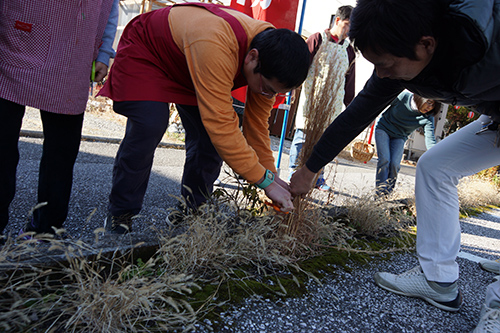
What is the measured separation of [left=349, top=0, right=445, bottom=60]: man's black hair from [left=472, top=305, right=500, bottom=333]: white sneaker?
1145 mm

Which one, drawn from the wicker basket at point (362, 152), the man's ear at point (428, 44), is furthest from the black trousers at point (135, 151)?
the wicker basket at point (362, 152)

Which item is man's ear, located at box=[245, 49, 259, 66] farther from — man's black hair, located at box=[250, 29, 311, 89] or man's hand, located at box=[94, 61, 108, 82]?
man's hand, located at box=[94, 61, 108, 82]

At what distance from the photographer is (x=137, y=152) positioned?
1.84 metres

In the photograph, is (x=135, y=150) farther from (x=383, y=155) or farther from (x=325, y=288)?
(x=383, y=155)

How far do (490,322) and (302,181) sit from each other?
1.07m

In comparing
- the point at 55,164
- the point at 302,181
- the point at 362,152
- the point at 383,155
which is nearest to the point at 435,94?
the point at 302,181

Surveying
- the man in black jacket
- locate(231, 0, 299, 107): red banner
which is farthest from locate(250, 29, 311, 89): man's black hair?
locate(231, 0, 299, 107): red banner

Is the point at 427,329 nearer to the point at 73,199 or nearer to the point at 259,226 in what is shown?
the point at 259,226

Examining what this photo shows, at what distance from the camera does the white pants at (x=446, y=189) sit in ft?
5.59

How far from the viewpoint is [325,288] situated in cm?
173

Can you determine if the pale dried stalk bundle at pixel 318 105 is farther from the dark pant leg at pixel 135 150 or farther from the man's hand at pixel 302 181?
the dark pant leg at pixel 135 150

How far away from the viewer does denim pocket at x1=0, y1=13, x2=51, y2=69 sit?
1.53 m

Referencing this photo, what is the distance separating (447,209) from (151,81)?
64.5 inches

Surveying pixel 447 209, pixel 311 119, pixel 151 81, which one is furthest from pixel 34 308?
pixel 447 209
